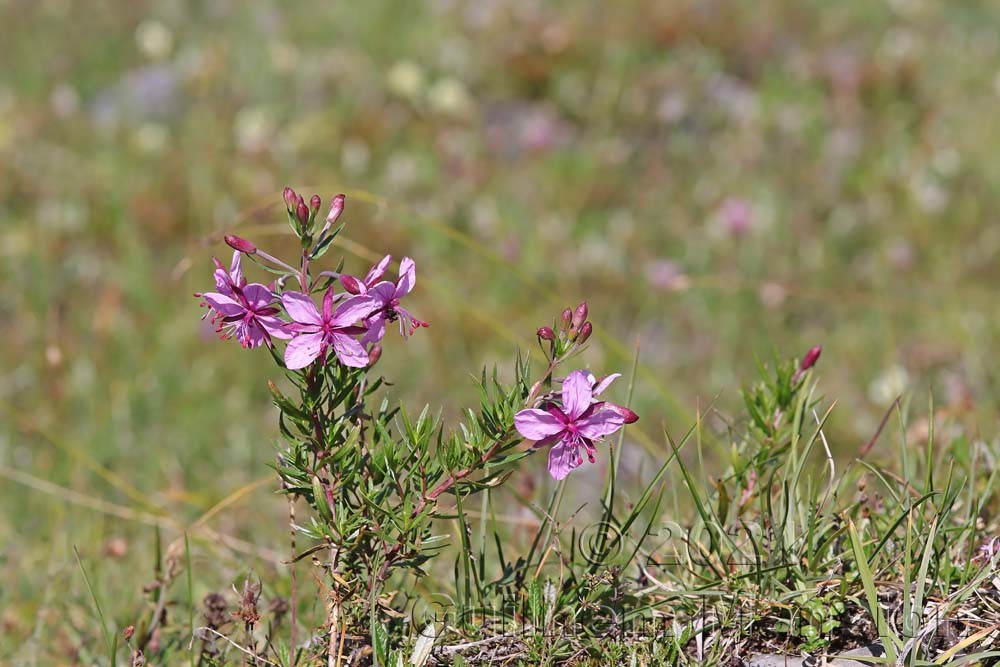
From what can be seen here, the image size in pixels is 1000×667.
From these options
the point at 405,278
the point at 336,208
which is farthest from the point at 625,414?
the point at 336,208

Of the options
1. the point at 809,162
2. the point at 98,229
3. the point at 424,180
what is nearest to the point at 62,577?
the point at 98,229

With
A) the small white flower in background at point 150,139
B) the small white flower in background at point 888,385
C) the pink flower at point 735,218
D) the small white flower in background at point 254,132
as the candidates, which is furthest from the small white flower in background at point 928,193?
the small white flower in background at point 150,139

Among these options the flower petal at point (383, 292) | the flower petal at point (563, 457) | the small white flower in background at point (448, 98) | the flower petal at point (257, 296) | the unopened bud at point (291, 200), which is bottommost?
the flower petal at point (563, 457)

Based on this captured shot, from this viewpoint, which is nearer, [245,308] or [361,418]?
[245,308]

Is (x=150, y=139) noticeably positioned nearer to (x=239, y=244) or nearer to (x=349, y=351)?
(x=239, y=244)

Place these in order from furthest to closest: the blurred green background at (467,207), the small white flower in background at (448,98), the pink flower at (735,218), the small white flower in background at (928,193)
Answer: the small white flower in background at (448,98) < the small white flower in background at (928,193) < the pink flower at (735,218) < the blurred green background at (467,207)

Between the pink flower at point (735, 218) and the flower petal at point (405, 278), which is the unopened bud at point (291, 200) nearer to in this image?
the flower petal at point (405, 278)
